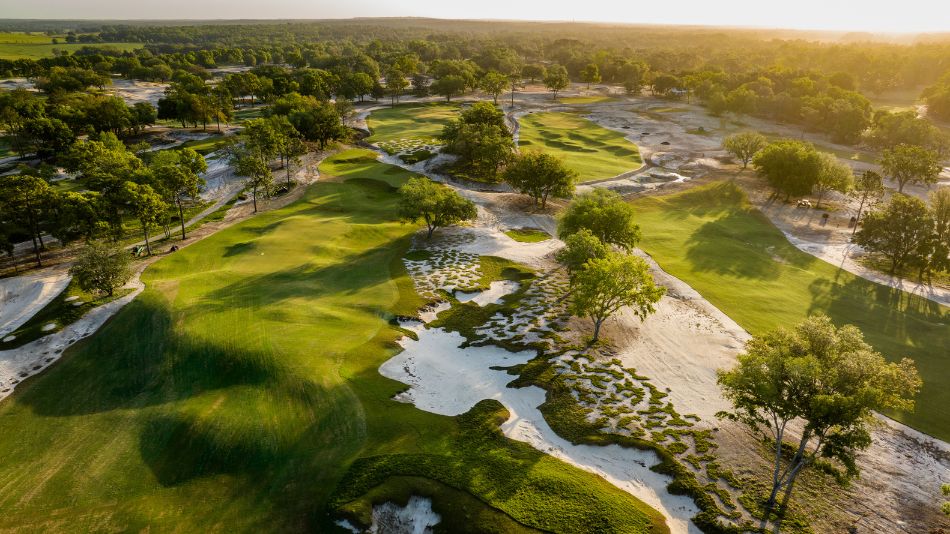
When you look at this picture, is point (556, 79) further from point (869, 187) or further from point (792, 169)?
point (869, 187)

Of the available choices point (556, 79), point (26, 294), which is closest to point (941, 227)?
point (26, 294)

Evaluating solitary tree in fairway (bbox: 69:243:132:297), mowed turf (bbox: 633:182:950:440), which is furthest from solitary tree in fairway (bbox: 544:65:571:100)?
solitary tree in fairway (bbox: 69:243:132:297)

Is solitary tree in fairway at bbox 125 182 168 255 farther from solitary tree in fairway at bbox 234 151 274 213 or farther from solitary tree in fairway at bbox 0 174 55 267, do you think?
solitary tree in fairway at bbox 234 151 274 213

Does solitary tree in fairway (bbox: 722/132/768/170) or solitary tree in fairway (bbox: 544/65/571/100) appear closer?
solitary tree in fairway (bbox: 722/132/768/170)

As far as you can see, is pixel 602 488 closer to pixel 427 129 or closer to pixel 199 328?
pixel 199 328

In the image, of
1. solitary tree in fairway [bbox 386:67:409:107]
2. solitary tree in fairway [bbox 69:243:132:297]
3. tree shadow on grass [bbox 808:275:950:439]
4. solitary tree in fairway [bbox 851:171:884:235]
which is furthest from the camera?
solitary tree in fairway [bbox 386:67:409:107]

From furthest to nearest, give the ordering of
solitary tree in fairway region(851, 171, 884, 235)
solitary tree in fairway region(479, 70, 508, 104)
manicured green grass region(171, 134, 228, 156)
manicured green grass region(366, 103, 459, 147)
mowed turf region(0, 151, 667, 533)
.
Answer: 1. solitary tree in fairway region(479, 70, 508, 104)
2. manicured green grass region(366, 103, 459, 147)
3. manicured green grass region(171, 134, 228, 156)
4. solitary tree in fairway region(851, 171, 884, 235)
5. mowed turf region(0, 151, 667, 533)
